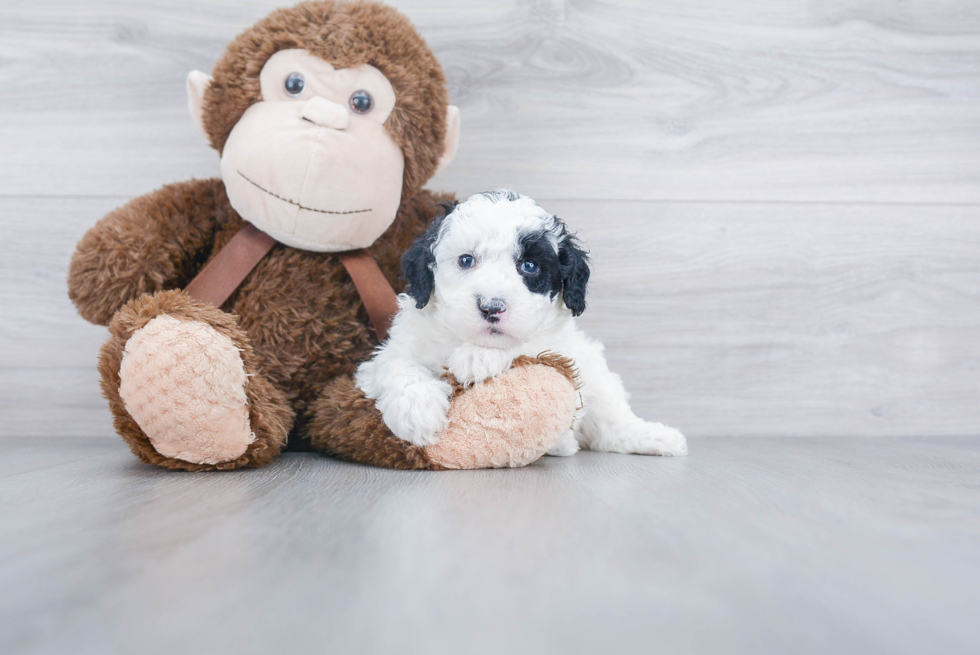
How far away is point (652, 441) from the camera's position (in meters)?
1.07

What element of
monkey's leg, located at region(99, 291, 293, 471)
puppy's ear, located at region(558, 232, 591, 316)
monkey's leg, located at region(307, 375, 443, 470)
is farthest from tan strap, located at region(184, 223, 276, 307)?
puppy's ear, located at region(558, 232, 591, 316)

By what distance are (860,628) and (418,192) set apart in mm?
927

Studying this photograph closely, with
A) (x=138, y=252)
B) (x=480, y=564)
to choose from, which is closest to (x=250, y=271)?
(x=138, y=252)

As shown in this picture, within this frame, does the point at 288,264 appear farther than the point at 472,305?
Yes

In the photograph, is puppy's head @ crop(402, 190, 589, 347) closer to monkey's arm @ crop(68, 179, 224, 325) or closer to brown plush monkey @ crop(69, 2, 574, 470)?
brown plush monkey @ crop(69, 2, 574, 470)

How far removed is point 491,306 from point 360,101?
41 cm

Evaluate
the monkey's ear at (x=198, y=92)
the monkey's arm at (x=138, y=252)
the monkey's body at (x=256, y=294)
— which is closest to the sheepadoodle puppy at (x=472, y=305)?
the monkey's body at (x=256, y=294)

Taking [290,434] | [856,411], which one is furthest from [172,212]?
[856,411]

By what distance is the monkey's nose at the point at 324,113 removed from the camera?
0.96m

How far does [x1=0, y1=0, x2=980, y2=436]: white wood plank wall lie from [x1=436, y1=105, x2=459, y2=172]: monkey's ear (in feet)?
0.76

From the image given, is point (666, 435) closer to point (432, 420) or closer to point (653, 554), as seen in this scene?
point (432, 420)

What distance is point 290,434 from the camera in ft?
3.49

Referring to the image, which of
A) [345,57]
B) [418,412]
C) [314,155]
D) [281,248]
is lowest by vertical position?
[418,412]

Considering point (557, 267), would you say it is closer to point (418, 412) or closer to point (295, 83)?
point (418, 412)
